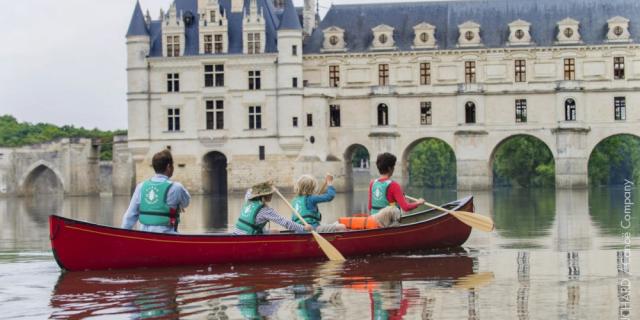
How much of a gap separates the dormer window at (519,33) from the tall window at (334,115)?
9870 mm

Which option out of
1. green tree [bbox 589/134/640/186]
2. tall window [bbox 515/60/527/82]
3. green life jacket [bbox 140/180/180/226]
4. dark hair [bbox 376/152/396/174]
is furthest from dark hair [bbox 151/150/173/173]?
green tree [bbox 589/134/640/186]

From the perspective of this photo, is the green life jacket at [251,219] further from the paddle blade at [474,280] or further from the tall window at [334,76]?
the tall window at [334,76]

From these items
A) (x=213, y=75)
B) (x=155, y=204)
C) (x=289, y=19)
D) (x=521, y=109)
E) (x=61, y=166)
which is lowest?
(x=155, y=204)

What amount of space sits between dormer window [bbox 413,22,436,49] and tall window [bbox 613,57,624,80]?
9.46 meters

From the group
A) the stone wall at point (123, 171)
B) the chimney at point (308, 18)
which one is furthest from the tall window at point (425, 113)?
the stone wall at point (123, 171)

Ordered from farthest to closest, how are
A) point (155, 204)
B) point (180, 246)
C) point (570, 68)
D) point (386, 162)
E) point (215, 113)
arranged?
point (215, 113) < point (570, 68) < point (386, 162) < point (180, 246) < point (155, 204)

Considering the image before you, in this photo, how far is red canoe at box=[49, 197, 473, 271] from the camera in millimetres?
19531

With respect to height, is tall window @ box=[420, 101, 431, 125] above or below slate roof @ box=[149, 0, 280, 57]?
below

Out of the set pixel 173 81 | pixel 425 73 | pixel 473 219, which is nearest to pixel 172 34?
pixel 173 81

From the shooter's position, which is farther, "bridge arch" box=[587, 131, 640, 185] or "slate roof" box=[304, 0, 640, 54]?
"slate roof" box=[304, 0, 640, 54]

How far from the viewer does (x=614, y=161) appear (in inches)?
3214

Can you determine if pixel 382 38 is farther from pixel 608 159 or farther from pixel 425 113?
pixel 608 159

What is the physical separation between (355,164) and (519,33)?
4346 cm

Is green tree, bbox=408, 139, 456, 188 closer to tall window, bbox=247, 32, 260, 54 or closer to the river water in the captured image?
tall window, bbox=247, 32, 260, 54
